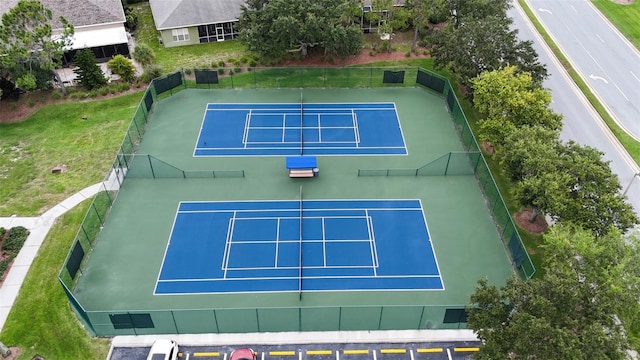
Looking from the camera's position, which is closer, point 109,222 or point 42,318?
point 42,318

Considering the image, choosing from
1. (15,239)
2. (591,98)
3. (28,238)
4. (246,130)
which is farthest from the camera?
(591,98)

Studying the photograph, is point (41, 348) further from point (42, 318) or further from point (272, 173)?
point (272, 173)

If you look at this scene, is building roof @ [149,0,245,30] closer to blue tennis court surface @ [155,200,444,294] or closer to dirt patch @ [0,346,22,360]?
blue tennis court surface @ [155,200,444,294]

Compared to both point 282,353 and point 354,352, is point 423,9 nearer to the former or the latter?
point 354,352

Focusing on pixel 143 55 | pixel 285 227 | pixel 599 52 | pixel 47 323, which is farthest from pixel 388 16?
pixel 47 323

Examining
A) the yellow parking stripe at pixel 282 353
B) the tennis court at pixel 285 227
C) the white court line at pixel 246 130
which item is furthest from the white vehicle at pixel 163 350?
the white court line at pixel 246 130

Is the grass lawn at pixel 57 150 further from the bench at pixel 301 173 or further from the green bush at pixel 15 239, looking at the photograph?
the bench at pixel 301 173

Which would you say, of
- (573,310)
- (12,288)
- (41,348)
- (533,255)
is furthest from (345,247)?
(12,288)
